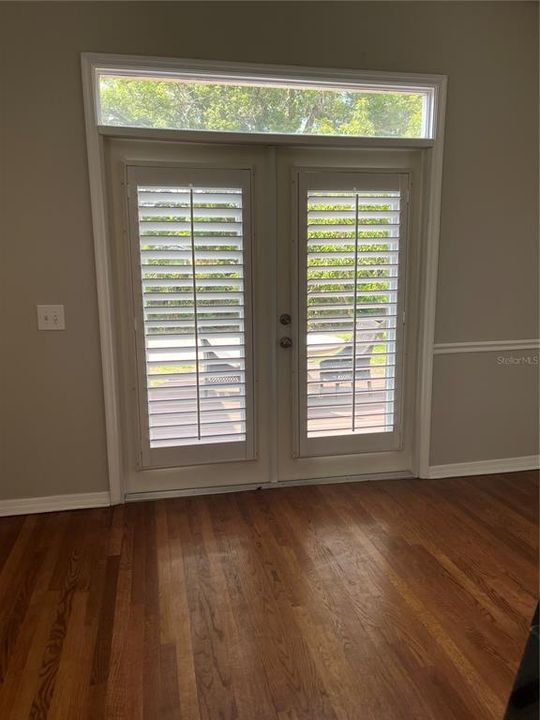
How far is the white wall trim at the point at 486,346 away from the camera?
10.7 feet

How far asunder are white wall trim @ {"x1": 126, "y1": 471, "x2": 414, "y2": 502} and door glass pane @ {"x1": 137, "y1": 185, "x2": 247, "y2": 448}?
31cm

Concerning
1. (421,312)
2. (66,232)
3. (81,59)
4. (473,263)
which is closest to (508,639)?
(421,312)

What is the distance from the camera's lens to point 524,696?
939mm

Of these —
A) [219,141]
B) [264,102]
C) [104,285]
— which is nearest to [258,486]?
[104,285]

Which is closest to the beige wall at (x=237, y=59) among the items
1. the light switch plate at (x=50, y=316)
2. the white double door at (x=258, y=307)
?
the light switch plate at (x=50, y=316)

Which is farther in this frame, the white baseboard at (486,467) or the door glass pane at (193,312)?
the white baseboard at (486,467)

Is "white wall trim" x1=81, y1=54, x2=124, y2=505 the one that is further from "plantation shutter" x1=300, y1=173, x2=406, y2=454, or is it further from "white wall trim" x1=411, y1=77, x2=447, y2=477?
"white wall trim" x1=411, y1=77, x2=447, y2=477

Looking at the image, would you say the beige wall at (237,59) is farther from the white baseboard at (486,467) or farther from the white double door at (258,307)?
the white double door at (258,307)

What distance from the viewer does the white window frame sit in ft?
8.68

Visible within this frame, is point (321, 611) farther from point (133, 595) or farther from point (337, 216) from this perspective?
point (337, 216)

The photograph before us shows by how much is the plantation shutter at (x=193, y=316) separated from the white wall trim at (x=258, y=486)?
20 cm

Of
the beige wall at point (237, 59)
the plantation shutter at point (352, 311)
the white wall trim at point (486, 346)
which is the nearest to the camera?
the beige wall at point (237, 59)

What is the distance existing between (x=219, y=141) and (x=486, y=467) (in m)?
2.64

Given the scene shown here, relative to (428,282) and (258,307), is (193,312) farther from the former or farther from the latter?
(428,282)
